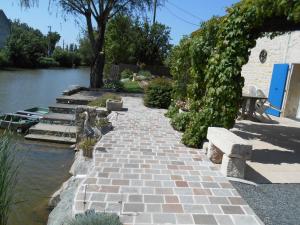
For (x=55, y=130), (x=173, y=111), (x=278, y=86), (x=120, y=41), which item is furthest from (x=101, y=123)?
(x=120, y=41)

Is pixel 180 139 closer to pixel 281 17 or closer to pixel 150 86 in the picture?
pixel 281 17

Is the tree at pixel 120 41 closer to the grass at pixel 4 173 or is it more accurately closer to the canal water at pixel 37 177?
the canal water at pixel 37 177

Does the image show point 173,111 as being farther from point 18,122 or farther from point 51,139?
point 18,122

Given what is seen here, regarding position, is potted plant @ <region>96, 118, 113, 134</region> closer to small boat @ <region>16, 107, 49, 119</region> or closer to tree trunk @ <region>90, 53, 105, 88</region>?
small boat @ <region>16, 107, 49, 119</region>

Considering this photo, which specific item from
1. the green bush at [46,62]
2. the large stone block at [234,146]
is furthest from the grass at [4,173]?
the green bush at [46,62]

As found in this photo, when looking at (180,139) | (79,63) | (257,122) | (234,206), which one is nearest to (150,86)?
(257,122)

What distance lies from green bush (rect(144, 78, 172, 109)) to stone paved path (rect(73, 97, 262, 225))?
5554mm

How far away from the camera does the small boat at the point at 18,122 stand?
1057 centimetres

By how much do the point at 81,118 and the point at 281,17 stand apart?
5.37m

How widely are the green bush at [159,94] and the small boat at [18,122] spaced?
433 cm

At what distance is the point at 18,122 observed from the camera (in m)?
10.8

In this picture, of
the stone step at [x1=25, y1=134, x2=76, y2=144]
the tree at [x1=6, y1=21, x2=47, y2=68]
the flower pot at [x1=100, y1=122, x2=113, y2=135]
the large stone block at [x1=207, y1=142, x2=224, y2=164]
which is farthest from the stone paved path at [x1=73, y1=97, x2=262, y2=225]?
the tree at [x1=6, y1=21, x2=47, y2=68]

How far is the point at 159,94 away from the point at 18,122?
5.21 metres

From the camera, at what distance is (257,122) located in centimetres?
995
